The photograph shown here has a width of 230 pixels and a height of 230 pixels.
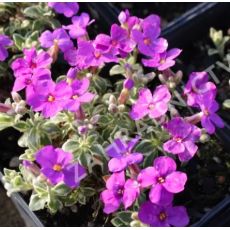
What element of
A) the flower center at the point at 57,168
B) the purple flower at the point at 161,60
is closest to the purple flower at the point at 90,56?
the purple flower at the point at 161,60

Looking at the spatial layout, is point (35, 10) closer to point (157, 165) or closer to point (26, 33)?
point (26, 33)

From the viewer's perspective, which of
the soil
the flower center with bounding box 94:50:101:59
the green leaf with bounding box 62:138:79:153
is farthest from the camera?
the soil

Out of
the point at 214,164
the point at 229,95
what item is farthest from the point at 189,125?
the point at 229,95

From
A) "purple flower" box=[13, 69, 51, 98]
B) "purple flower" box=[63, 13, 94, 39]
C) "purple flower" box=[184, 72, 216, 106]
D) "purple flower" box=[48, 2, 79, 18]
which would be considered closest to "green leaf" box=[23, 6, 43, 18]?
"purple flower" box=[48, 2, 79, 18]

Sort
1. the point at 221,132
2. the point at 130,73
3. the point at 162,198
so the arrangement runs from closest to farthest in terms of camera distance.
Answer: the point at 162,198 < the point at 130,73 < the point at 221,132

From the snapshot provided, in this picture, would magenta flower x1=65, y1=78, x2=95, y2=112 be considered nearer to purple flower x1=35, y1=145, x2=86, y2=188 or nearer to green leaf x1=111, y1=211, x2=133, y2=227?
purple flower x1=35, y1=145, x2=86, y2=188
